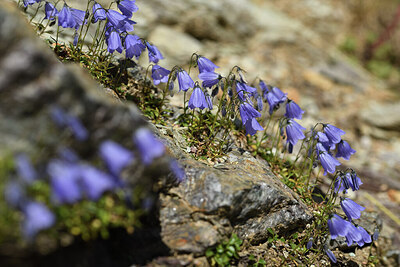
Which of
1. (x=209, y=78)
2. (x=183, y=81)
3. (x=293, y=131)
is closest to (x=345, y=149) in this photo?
(x=293, y=131)

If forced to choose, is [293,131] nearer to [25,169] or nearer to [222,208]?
[222,208]

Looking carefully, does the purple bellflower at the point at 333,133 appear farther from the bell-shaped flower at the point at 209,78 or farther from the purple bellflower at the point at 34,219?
the purple bellflower at the point at 34,219

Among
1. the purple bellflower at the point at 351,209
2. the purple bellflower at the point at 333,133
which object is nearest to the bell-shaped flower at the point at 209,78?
the purple bellflower at the point at 333,133

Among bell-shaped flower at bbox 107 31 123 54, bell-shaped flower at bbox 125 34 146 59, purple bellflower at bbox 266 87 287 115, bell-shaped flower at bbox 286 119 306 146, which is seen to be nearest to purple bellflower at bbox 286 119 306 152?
bell-shaped flower at bbox 286 119 306 146

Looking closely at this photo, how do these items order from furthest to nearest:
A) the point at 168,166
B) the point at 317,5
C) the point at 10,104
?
the point at 317,5, the point at 168,166, the point at 10,104

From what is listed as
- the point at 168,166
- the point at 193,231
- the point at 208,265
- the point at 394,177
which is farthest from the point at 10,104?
the point at 394,177

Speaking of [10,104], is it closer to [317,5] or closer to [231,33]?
[231,33]

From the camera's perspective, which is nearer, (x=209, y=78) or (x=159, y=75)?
(x=209, y=78)
